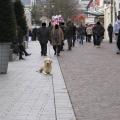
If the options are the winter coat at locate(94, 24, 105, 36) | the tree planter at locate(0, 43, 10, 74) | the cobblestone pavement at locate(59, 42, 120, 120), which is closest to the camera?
the cobblestone pavement at locate(59, 42, 120, 120)

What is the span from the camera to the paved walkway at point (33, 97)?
33.6 feet

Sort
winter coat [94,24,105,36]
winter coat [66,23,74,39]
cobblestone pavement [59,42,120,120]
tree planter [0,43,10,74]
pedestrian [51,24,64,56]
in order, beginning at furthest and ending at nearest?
winter coat [94,24,105,36], winter coat [66,23,74,39], pedestrian [51,24,64,56], tree planter [0,43,10,74], cobblestone pavement [59,42,120,120]

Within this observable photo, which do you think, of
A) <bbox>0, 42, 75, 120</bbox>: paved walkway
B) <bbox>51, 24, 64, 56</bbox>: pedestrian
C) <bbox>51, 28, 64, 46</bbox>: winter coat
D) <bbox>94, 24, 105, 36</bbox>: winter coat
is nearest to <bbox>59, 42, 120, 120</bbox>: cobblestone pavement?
<bbox>0, 42, 75, 120</bbox>: paved walkway

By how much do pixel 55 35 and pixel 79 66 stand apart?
7709mm

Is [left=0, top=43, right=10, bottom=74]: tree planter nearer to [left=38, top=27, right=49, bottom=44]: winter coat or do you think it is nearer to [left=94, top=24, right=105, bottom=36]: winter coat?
[left=38, top=27, right=49, bottom=44]: winter coat

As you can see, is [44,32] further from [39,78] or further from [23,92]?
[23,92]

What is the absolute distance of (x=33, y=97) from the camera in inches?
495

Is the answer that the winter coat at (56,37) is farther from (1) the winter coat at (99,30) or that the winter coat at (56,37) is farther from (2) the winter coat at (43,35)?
(1) the winter coat at (99,30)

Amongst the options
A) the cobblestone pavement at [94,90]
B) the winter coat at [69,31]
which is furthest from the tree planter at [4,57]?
the winter coat at [69,31]

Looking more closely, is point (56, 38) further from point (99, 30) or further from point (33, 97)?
point (33, 97)

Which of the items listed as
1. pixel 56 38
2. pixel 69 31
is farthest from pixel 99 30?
pixel 56 38

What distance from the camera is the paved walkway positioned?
1025 cm

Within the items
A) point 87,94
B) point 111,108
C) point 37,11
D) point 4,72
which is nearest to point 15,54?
point 4,72

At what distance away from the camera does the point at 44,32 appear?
28859 mm
